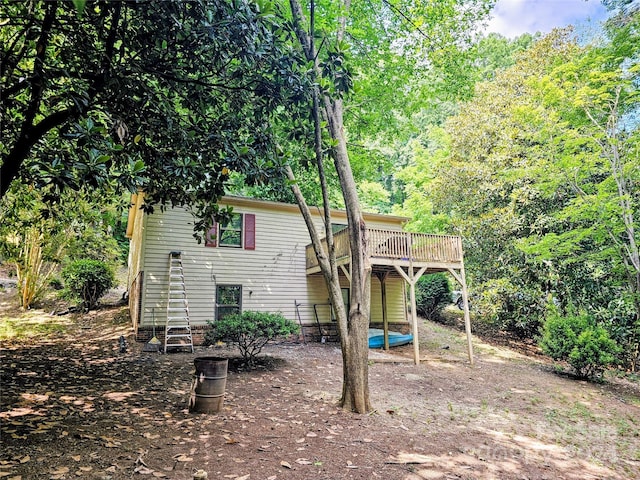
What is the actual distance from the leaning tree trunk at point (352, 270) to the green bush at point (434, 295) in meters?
12.4

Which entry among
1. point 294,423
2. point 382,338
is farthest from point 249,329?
point 382,338

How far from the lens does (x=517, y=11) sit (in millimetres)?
10742

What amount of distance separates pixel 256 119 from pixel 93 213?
32.1 feet

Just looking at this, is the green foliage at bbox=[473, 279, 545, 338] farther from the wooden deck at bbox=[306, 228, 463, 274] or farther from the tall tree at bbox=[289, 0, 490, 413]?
the tall tree at bbox=[289, 0, 490, 413]

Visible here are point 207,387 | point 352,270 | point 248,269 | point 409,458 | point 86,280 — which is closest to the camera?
point 409,458

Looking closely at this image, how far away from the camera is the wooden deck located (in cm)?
1049

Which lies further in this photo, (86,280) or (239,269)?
(86,280)

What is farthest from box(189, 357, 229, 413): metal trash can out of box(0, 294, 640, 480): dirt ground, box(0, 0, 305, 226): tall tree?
box(0, 0, 305, 226): tall tree

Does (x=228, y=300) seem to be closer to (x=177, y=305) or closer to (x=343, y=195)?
(x=177, y=305)

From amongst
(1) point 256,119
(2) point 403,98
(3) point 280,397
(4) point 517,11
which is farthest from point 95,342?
(4) point 517,11

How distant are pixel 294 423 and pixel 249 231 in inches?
334

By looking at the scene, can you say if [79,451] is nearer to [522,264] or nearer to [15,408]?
[15,408]

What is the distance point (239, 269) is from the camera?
1233 centimetres

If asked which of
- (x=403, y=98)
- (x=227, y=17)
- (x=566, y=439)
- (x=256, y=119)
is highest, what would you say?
(x=403, y=98)
